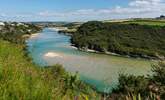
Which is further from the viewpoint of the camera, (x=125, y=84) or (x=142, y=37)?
(x=142, y=37)

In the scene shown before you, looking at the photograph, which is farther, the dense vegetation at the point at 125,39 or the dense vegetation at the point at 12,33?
the dense vegetation at the point at 125,39

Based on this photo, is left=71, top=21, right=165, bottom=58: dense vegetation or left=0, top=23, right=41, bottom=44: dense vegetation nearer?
left=0, top=23, right=41, bottom=44: dense vegetation

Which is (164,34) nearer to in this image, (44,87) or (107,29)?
(107,29)

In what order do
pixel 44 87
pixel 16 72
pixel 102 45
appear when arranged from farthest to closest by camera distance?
pixel 102 45, pixel 16 72, pixel 44 87

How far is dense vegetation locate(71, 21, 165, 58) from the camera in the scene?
308 feet

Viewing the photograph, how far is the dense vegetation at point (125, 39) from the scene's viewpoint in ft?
308

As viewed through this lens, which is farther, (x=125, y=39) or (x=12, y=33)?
(x=125, y=39)

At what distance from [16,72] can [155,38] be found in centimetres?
11172

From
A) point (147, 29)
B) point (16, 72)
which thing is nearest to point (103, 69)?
point (16, 72)

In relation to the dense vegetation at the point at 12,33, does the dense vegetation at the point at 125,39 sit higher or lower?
lower

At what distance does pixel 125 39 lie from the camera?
115500 mm

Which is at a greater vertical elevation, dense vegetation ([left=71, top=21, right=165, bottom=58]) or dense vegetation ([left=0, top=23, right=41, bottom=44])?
dense vegetation ([left=0, top=23, right=41, bottom=44])

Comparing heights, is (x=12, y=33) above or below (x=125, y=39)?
above

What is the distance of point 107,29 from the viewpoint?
13700 centimetres
